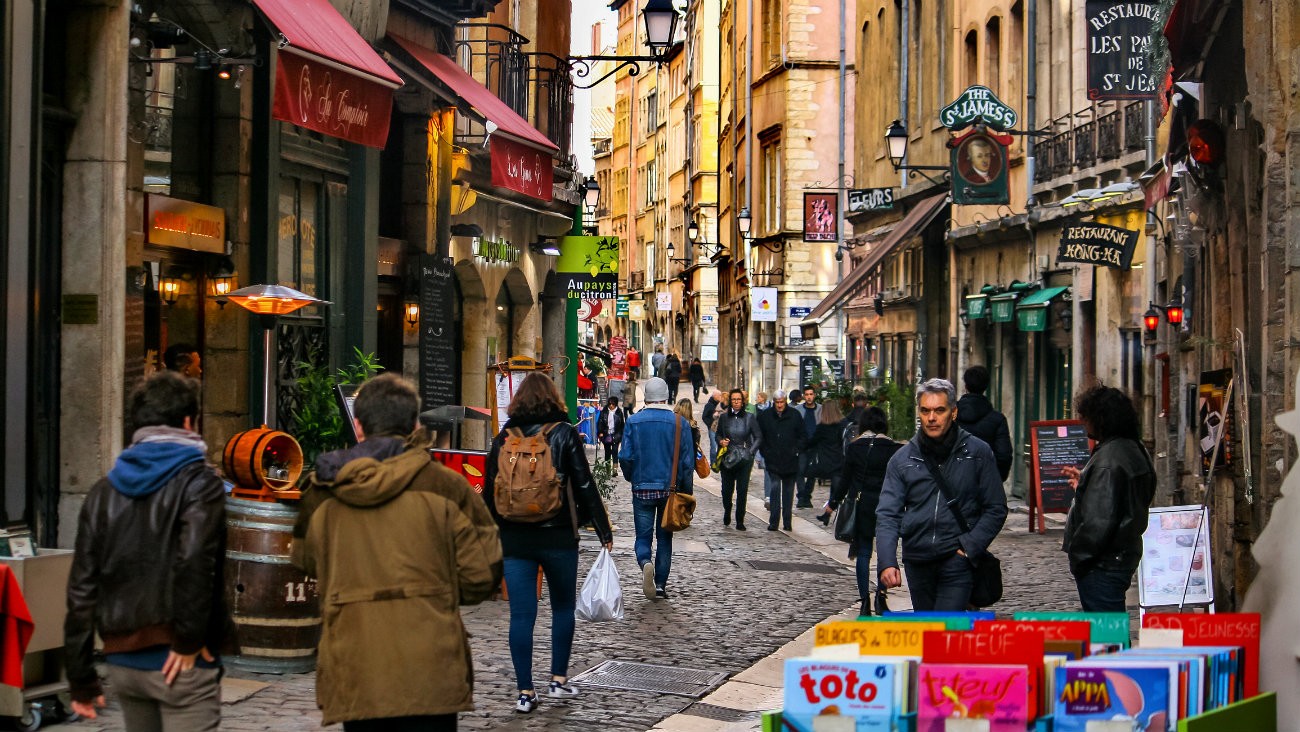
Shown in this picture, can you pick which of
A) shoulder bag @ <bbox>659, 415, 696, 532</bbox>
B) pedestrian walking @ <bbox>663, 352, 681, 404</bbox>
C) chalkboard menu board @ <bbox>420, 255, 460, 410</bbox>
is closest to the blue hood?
shoulder bag @ <bbox>659, 415, 696, 532</bbox>

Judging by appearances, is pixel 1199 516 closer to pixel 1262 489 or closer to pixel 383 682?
pixel 1262 489

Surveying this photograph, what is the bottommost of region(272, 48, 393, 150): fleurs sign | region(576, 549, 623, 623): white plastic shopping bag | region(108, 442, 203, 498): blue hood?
region(576, 549, 623, 623): white plastic shopping bag

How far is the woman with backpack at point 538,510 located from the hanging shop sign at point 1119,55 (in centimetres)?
950

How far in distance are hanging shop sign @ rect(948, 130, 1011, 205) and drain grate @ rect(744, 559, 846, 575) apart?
9.29 m

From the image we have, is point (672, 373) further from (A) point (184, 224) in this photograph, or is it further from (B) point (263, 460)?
(B) point (263, 460)

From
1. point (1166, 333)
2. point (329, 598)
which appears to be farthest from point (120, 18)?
point (1166, 333)

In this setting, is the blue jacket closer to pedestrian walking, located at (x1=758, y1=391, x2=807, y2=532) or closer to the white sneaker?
the white sneaker

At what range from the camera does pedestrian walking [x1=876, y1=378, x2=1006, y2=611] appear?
8586 millimetres

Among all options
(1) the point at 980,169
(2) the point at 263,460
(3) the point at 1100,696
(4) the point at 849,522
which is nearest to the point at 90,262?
(2) the point at 263,460

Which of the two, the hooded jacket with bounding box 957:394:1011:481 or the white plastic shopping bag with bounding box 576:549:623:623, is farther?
the hooded jacket with bounding box 957:394:1011:481

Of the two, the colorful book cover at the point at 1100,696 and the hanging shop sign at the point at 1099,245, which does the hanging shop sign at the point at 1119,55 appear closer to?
the hanging shop sign at the point at 1099,245

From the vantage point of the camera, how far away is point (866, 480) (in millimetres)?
13133

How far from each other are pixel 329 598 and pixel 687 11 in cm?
8279

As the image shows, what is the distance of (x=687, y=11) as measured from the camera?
86.6m
